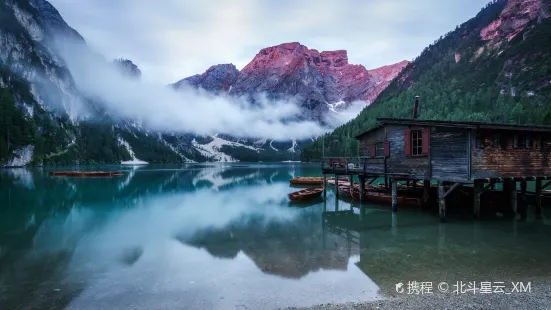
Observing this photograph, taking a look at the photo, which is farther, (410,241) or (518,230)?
(518,230)

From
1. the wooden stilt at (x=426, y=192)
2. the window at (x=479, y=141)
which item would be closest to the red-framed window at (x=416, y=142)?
the window at (x=479, y=141)

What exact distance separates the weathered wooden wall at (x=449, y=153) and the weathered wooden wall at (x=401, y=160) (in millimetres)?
874

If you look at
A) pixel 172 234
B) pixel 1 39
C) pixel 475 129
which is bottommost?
pixel 172 234

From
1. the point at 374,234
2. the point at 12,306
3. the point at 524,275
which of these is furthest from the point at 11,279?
the point at 524,275

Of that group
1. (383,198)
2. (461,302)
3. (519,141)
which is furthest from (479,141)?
(461,302)

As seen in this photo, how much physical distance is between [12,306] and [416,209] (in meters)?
28.9

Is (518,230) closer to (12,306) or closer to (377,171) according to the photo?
(377,171)

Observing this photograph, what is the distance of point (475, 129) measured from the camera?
71.5 ft

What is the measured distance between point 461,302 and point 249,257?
987 centimetres

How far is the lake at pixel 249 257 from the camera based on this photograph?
39.8 feet

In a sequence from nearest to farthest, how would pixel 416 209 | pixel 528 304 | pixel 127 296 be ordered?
pixel 528 304
pixel 127 296
pixel 416 209

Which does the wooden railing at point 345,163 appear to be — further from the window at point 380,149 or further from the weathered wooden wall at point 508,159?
the weathered wooden wall at point 508,159

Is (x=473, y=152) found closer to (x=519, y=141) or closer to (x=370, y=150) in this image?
(x=519, y=141)

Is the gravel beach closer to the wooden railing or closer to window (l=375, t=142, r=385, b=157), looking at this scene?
window (l=375, t=142, r=385, b=157)
